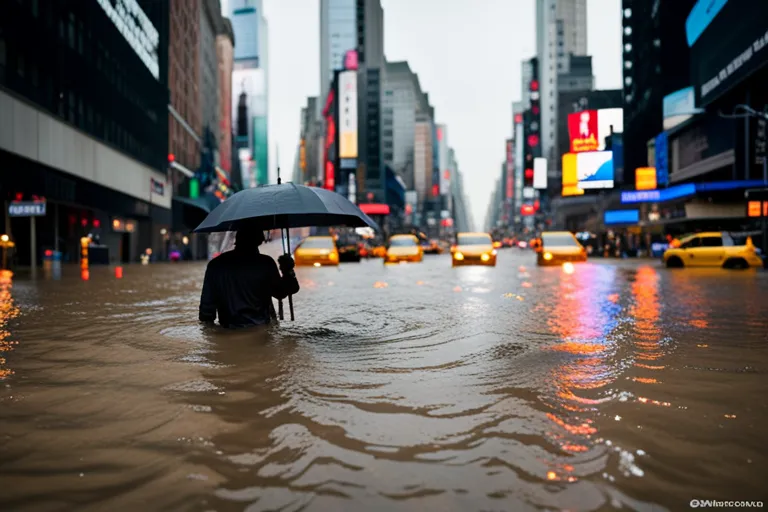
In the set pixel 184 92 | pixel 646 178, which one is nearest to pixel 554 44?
pixel 646 178

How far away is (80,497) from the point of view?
2969 millimetres

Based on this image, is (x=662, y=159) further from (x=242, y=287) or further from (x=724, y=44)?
(x=242, y=287)

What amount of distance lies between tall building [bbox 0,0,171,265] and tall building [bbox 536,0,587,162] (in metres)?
120

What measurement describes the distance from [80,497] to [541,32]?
20540 centimetres

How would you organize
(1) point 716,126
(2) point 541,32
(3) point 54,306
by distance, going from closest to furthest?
(3) point 54,306
(1) point 716,126
(2) point 541,32

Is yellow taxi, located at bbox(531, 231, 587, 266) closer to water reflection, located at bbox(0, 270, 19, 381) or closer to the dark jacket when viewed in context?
water reflection, located at bbox(0, 270, 19, 381)

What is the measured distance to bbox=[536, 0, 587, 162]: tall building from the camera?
16485 cm

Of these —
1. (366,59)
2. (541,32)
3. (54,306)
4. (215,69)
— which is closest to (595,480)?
(54,306)

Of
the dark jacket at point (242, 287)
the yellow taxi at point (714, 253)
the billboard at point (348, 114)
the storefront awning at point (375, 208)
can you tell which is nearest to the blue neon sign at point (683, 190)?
the yellow taxi at point (714, 253)

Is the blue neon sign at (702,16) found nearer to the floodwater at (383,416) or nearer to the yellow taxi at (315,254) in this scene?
the yellow taxi at (315,254)

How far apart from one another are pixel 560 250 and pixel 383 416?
2813 cm

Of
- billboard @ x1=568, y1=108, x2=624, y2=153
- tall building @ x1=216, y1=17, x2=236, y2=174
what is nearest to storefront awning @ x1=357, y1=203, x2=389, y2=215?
tall building @ x1=216, y1=17, x2=236, y2=174

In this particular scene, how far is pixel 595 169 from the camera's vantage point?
85.3 m

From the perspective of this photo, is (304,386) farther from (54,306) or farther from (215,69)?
(215,69)
